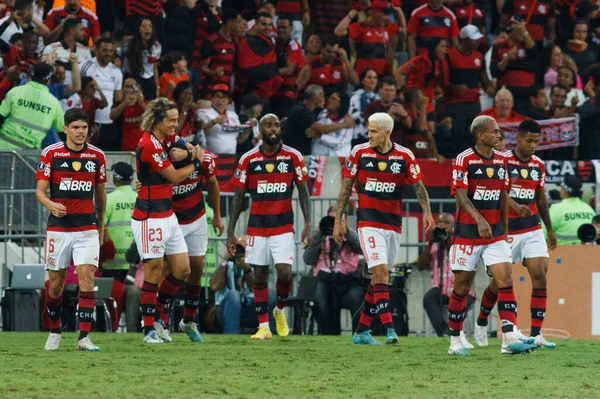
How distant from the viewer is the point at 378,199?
1452 centimetres

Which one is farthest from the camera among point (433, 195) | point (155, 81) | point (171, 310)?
point (155, 81)

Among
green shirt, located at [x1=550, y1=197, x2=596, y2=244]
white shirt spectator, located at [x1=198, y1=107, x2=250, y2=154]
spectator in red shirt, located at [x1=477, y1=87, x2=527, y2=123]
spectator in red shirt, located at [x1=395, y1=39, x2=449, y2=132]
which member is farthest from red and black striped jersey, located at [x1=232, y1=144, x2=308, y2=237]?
spectator in red shirt, located at [x1=395, y1=39, x2=449, y2=132]

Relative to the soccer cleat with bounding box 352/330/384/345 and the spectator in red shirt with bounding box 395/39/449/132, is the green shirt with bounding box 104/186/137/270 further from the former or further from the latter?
the spectator in red shirt with bounding box 395/39/449/132

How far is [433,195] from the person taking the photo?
19703 millimetres

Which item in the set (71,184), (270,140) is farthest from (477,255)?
(71,184)

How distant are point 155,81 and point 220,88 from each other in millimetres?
1454

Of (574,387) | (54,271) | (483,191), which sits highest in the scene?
(483,191)

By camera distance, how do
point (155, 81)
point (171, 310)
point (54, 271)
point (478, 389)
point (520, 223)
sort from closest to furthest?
point (478, 389) < point (54, 271) < point (520, 223) < point (171, 310) < point (155, 81)

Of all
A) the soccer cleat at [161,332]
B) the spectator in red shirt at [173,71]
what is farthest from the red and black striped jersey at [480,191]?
the spectator in red shirt at [173,71]

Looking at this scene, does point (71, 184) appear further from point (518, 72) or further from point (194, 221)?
point (518, 72)

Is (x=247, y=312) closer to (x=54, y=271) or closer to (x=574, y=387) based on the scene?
(x=54, y=271)

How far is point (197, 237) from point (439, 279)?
172 inches

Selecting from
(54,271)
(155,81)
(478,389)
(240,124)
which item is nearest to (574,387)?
(478,389)

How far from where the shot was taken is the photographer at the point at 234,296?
688 inches
